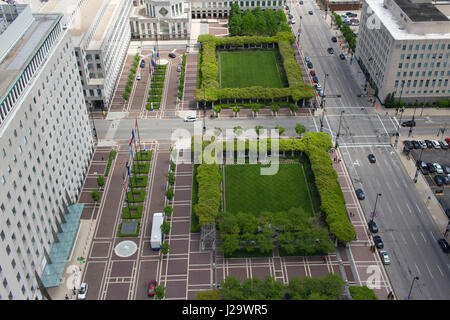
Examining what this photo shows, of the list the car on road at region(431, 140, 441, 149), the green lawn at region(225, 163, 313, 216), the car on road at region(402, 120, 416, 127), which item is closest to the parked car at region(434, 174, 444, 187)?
the car on road at region(431, 140, 441, 149)

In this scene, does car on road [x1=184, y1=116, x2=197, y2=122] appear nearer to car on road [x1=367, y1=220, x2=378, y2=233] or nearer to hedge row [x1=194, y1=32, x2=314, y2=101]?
hedge row [x1=194, y1=32, x2=314, y2=101]

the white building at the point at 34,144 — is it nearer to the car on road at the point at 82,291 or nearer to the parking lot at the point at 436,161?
the car on road at the point at 82,291

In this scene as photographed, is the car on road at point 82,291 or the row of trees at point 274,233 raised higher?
the row of trees at point 274,233

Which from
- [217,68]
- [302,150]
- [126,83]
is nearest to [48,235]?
[302,150]

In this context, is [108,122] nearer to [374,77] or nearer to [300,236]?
[300,236]

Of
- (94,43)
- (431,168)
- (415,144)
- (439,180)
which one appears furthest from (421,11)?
(94,43)

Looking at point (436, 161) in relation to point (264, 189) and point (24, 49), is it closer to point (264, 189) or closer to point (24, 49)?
point (264, 189)

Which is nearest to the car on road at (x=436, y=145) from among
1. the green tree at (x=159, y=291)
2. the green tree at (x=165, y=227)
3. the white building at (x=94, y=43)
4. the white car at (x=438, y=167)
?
the white car at (x=438, y=167)
